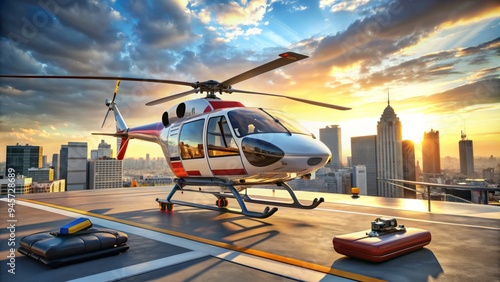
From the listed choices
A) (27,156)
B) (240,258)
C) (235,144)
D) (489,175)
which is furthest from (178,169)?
(27,156)

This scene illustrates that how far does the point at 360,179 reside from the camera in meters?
14.8

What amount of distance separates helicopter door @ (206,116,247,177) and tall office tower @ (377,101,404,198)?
5262 centimetres

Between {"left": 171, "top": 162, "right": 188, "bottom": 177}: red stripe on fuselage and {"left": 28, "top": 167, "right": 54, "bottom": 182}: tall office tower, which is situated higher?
{"left": 171, "top": 162, "right": 188, "bottom": 177}: red stripe on fuselage

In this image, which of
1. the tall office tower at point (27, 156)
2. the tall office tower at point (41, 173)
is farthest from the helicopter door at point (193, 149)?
the tall office tower at point (41, 173)

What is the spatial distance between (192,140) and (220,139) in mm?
1208

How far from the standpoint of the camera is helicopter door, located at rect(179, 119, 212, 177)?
26.3 feet

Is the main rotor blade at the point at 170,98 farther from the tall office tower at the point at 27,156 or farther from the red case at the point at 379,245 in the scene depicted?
the tall office tower at the point at 27,156

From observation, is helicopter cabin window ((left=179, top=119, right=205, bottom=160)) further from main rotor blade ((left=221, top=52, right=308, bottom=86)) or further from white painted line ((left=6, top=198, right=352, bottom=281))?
white painted line ((left=6, top=198, right=352, bottom=281))

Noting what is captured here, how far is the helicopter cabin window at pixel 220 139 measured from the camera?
281 inches

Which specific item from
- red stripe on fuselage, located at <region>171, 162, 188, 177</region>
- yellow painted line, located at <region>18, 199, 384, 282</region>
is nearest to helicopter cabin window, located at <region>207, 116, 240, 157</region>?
red stripe on fuselage, located at <region>171, 162, 188, 177</region>

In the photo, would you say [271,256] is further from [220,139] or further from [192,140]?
[192,140]

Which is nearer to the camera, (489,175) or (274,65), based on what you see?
(274,65)

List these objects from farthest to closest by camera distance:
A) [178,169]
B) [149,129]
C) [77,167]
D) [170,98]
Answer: [77,167]
[149,129]
[170,98]
[178,169]

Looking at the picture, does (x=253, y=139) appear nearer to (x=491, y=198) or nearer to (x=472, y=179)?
(x=491, y=198)
